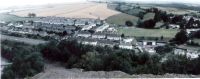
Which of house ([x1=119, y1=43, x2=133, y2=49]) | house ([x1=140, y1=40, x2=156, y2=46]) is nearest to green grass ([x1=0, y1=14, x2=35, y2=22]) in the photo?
house ([x1=119, y1=43, x2=133, y2=49])

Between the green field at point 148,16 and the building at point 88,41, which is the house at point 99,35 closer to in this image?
the building at point 88,41

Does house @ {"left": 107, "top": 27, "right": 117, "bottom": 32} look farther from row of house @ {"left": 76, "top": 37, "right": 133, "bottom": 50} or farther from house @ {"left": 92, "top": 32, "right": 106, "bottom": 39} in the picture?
row of house @ {"left": 76, "top": 37, "right": 133, "bottom": 50}

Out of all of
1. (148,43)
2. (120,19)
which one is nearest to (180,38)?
(148,43)

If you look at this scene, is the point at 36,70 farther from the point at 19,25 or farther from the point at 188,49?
the point at 188,49

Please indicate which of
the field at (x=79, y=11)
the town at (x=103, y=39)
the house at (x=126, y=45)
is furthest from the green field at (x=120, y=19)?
the house at (x=126, y=45)

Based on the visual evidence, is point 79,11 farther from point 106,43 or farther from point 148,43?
point 148,43

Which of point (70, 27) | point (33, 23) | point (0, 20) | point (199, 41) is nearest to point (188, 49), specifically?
point (199, 41)
